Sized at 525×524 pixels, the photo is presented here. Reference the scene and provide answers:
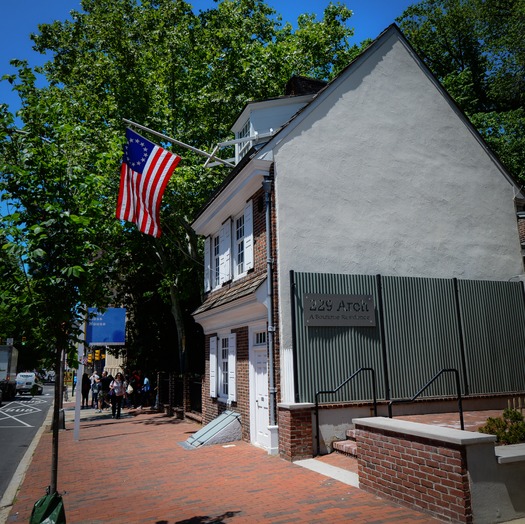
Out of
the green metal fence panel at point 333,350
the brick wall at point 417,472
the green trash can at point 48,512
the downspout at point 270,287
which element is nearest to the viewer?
the green trash can at point 48,512

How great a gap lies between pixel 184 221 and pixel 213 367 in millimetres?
8489

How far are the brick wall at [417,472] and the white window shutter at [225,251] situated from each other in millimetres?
8368

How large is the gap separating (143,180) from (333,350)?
5.73 m

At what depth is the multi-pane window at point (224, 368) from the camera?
15287 millimetres

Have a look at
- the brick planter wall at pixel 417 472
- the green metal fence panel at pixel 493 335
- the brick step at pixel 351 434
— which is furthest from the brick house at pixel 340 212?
the brick planter wall at pixel 417 472

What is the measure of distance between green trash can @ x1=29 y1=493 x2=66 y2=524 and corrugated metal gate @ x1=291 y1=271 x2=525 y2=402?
19.5 feet

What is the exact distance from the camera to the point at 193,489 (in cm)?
830

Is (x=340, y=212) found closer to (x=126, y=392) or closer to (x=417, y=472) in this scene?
(x=417, y=472)

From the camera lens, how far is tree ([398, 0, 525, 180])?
2523 cm

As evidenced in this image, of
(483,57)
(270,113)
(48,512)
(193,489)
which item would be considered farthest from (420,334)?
(483,57)

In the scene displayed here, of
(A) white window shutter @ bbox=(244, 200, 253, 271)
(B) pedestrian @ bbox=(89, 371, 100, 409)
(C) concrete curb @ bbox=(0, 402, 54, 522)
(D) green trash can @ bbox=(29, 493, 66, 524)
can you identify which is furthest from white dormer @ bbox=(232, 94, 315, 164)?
(B) pedestrian @ bbox=(89, 371, 100, 409)

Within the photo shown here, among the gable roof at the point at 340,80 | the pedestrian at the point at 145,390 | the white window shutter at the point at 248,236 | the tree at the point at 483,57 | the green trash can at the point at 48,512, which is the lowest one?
the green trash can at the point at 48,512

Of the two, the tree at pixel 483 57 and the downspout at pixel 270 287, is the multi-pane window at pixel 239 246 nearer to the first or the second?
the downspout at pixel 270 287

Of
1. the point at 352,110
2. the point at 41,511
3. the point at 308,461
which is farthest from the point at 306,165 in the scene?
the point at 41,511
